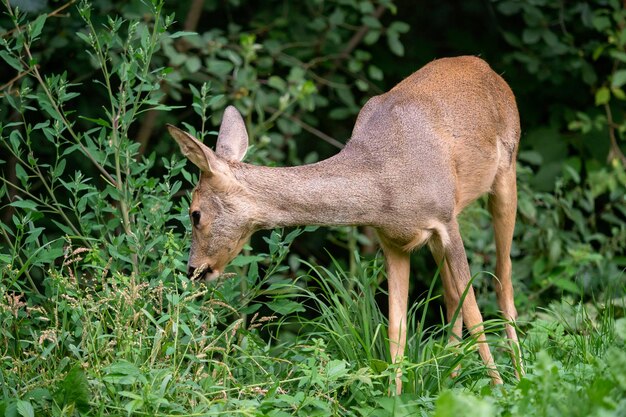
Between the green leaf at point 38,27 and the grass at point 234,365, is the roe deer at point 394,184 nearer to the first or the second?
the grass at point 234,365

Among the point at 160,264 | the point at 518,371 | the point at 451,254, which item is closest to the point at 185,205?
the point at 160,264

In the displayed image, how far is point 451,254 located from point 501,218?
38.9 inches

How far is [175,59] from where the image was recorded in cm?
706

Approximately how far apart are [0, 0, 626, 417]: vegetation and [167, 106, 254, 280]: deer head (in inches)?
4.1

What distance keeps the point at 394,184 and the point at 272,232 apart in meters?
0.61

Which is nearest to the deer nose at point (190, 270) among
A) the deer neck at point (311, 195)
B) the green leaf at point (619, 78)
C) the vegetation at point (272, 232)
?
the vegetation at point (272, 232)

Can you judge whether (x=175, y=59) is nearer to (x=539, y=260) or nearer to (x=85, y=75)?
(x=85, y=75)

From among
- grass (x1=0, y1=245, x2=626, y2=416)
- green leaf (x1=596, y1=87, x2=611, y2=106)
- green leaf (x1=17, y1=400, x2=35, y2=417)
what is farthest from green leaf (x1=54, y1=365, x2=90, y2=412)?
green leaf (x1=596, y1=87, x2=611, y2=106)

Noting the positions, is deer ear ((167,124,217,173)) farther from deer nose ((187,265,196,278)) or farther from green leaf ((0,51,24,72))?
green leaf ((0,51,24,72))

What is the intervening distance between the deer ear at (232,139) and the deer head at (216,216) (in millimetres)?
152

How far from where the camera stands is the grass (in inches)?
146

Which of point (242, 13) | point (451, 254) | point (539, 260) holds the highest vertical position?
point (451, 254)

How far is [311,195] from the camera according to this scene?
4.82 meters

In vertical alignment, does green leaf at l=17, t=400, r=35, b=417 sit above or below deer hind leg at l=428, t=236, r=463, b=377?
above
